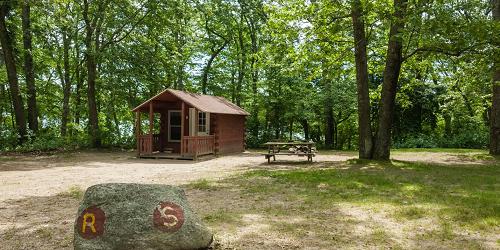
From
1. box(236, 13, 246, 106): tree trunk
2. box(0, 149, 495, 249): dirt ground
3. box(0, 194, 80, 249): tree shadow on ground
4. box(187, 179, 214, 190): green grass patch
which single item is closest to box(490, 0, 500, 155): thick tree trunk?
box(0, 149, 495, 249): dirt ground

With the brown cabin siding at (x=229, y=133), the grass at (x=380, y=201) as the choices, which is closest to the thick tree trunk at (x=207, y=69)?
the brown cabin siding at (x=229, y=133)

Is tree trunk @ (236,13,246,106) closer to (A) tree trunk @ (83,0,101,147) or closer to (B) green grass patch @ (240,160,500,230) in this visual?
(A) tree trunk @ (83,0,101,147)

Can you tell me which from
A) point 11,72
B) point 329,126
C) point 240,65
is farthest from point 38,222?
point 240,65

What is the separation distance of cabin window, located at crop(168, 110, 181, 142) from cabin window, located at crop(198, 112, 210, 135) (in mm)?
1157

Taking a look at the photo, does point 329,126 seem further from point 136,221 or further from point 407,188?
point 136,221

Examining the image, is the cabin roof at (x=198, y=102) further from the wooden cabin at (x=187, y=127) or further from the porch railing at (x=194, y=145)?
the porch railing at (x=194, y=145)

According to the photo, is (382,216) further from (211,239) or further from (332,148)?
(332,148)

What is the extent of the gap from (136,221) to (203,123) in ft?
47.3

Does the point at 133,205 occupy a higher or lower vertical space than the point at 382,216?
higher

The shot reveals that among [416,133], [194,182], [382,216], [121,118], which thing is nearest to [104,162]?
[194,182]

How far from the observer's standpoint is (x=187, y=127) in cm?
1870

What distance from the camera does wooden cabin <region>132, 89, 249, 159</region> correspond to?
1727 centimetres

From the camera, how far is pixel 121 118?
108ft

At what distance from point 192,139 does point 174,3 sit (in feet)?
28.6
